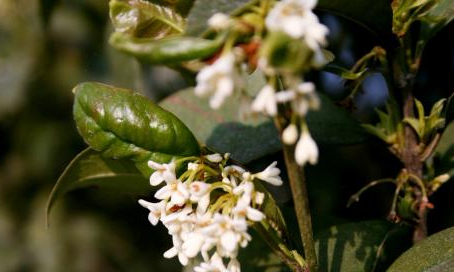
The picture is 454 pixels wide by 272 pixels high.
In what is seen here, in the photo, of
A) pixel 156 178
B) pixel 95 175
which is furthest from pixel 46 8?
pixel 156 178

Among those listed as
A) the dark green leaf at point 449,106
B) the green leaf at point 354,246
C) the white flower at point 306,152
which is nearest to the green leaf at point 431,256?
the green leaf at point 354,246

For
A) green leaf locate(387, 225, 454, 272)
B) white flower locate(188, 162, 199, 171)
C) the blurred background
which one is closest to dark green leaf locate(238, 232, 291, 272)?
green leaf locate(387, 225, 454, 272)

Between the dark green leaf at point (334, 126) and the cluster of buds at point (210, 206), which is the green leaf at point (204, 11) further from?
the dark green leaf at point (334, 126)

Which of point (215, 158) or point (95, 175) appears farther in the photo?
point (95, 175)

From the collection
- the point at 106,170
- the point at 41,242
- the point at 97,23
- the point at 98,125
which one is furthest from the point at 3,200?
the point at 98,125

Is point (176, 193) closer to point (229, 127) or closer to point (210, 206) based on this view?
point (210, 206)

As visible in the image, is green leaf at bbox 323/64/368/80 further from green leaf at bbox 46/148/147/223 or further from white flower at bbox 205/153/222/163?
green leaf at bbox 46/148/147/223

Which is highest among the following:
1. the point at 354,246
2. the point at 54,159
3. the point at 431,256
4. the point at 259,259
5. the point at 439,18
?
the point at 439,18
